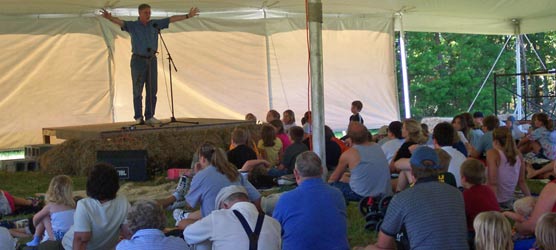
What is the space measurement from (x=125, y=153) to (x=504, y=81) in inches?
844

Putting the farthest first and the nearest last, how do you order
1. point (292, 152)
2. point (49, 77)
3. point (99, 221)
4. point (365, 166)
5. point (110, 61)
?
1. point (110, 61)
2. point (49, 77)
3. point (292, 152)
4. point (365, 166)
5. point (99, 221)

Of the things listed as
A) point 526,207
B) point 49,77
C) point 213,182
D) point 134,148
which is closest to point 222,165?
point 213,182

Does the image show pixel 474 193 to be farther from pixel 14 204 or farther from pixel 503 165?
pixel 14 204

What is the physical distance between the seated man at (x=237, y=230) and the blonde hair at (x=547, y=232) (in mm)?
1256

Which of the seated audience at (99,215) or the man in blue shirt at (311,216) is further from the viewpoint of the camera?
the seated audience at (99,215)

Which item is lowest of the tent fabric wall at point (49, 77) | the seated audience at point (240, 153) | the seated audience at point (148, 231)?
the seated audience at point (148, 231)

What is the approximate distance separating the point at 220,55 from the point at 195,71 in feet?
2.00

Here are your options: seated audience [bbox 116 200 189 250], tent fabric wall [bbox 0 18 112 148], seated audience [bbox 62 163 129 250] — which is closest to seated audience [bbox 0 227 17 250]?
seated audience [bbox 62 163 129 250]

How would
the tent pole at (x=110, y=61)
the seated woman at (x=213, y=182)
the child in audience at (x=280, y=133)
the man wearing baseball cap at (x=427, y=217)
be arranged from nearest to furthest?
the man wearing baseball cap at (x=427, y=217)
the seated woman at (x=213, y=182)
the child in audience at (x=280, y=133)
the tent pole at (x=110, y=61)

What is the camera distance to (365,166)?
20.2 ft

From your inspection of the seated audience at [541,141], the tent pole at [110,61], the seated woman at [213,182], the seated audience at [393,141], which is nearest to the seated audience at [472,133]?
the seated audience at [541,141]

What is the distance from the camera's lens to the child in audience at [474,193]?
187 inches

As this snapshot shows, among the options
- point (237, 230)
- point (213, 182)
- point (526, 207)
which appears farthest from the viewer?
point (213, 182)

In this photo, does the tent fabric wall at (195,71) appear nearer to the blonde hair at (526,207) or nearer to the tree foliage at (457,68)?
the blonde hair at (526,207)
